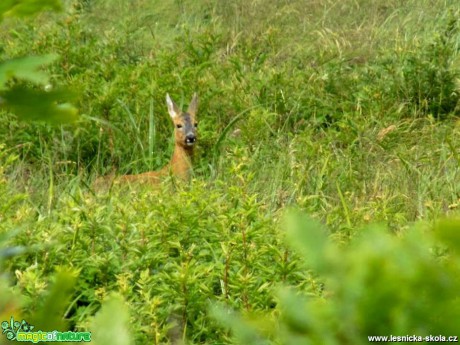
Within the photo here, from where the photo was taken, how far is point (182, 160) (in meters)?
7.97

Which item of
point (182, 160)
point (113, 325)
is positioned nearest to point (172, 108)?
point (182, 160)

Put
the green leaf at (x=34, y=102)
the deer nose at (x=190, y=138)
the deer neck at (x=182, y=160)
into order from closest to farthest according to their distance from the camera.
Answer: the green leaf at (x=34, y=102)
the deer neck at (x=182, y=160)
the deer nose at (x=190, y=138)

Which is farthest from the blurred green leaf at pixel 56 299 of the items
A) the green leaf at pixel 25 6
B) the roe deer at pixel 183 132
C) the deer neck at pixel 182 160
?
the roe deer at pixel 183 132

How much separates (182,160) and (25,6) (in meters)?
6.98

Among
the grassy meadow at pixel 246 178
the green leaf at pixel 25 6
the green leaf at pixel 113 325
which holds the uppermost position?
the grassy meadow at pixel 246 178

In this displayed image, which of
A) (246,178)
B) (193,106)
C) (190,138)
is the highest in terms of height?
(193,106)

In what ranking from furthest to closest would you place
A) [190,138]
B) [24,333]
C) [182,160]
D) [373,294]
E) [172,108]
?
[172,108] < [190,138] < [182,160] < [24,333] < [373,294]

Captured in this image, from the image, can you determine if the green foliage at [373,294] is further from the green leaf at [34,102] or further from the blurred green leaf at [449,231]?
the green leaf at [34,102]

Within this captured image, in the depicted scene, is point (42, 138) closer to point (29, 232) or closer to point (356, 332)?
point (29, 232)

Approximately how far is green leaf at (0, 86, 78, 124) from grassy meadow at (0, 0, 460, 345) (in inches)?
4.4

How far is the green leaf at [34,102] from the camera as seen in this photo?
3.11ft

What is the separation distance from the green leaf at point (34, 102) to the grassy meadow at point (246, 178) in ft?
0.36

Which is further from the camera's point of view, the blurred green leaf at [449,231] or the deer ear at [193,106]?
the deer ear at [193,106]

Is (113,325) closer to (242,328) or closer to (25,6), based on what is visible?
(242,328)
